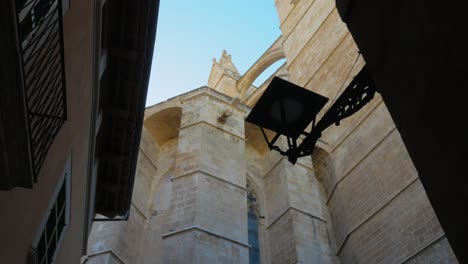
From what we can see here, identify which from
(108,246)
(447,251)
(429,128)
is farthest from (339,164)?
(429,128)

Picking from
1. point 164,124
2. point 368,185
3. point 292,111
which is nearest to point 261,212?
point 368,185

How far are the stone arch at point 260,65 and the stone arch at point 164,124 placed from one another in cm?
656

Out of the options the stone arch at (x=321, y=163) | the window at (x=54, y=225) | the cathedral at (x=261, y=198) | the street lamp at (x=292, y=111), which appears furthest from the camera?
the stone arch at (x=321, y=163)

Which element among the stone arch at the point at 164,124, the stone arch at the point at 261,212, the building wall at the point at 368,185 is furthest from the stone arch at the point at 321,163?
the stone arch at the point at 164,124

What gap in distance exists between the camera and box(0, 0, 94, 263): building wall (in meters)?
2.63

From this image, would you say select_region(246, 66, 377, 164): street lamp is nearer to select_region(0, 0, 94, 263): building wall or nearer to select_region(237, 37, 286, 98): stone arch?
select_region(0, 0, 94, 263): building wall

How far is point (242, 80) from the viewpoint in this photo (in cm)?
1817

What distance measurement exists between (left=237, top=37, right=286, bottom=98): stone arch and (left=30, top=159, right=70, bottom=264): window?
1348 cm

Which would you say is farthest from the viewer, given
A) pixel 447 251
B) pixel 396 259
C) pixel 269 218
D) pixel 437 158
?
pixel 269 218

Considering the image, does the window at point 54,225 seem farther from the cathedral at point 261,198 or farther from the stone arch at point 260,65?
the stone arch at point 260,65

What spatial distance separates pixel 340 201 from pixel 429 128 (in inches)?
366

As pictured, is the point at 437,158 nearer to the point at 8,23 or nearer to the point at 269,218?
the point at 8,23

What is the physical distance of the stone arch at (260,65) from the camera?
18.0 metres

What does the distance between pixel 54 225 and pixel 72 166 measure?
572mm
